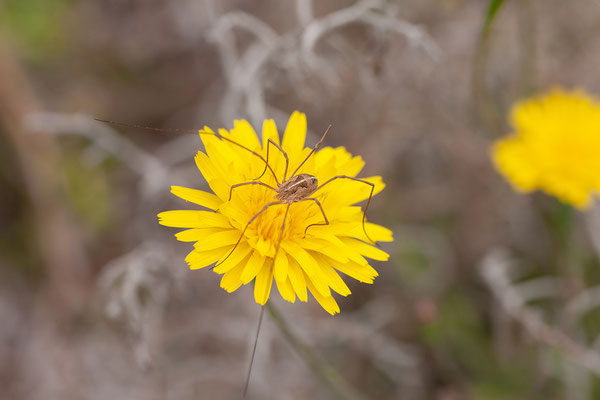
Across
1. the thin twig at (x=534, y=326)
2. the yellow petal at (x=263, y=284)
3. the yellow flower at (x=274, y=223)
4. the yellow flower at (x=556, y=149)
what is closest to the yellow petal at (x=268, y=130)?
the yellow flower at (x=274, y=223)

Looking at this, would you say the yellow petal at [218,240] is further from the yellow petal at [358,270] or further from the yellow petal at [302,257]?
the yellow petal at [358,270]

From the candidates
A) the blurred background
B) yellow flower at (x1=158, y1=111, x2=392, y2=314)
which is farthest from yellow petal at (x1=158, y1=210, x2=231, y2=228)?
the blurred background

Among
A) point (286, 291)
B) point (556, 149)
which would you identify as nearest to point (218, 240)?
point (286, 291)

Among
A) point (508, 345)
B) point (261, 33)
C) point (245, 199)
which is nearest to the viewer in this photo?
point (245, 199)

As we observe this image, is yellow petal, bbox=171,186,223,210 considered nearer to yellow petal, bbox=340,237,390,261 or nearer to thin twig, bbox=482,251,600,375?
yellow petal, bbox=340,237,390,261

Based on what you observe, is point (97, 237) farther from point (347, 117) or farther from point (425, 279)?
point (425, 279)

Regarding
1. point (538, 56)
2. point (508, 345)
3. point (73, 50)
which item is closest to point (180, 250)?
point (73, 50)

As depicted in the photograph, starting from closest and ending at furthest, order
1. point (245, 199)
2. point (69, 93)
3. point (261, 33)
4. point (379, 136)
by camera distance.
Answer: point (245, 199) → point (261, 33) → point (379, 136) → point (69, 93)

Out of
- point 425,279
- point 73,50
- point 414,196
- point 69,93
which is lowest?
point 425,279
